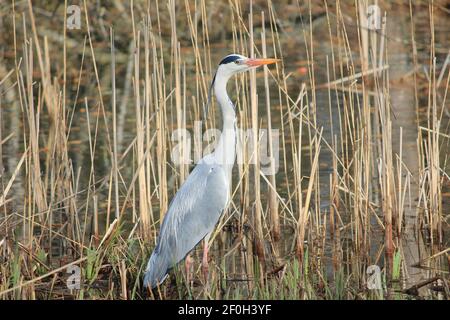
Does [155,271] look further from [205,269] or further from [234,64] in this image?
[234,64]

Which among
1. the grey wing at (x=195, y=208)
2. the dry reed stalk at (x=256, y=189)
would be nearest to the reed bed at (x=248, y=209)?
the dry reed stalk at (x=256, y=189)

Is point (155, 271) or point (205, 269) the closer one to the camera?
point (155, 271)

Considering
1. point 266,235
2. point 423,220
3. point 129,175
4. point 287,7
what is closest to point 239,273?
point 266,235

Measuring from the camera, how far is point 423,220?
17.6ft

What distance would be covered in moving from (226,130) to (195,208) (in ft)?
1.48

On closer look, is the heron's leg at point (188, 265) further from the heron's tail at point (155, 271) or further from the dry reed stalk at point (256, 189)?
the dry reed stalk at point (256, 189)

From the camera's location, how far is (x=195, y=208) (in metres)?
4.89

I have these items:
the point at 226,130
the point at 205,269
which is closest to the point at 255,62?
the point at 226,130

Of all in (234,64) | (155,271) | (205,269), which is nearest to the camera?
(155,271)

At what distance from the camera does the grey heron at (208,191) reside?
4.82 m

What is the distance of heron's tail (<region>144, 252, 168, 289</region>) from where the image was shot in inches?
173

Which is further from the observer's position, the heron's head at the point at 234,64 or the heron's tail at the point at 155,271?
the heron's head at the point at 234,64
